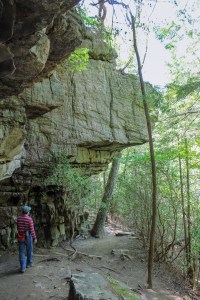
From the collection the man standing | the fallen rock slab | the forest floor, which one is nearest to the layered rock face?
the man standing

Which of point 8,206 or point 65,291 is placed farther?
point 8,206

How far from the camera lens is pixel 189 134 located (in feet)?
33.3

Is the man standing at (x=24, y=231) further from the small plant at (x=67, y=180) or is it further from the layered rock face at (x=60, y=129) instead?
the small plant at (x=67, y=180)

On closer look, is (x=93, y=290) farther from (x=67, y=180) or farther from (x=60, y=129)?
(x=60, y=129)

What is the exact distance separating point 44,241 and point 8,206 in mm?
2302

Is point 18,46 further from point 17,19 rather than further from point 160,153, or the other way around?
point 160,153

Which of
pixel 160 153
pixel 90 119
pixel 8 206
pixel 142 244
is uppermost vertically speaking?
pixel 90 119

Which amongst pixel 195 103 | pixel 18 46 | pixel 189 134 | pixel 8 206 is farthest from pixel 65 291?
pixel 195 103

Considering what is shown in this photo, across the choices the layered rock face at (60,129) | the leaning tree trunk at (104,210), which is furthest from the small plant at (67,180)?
the leaning tree trunk at (104,210)

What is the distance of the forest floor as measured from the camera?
6367 millimetres

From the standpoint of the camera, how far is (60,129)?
10.0 metres

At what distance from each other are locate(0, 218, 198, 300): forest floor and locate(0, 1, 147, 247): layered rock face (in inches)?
58.3

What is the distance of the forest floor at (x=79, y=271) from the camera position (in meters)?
6.37

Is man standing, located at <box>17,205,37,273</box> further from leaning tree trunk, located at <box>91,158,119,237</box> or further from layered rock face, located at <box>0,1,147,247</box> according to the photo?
leaning tree trunk, located at <box>91,158,119,237</box>
